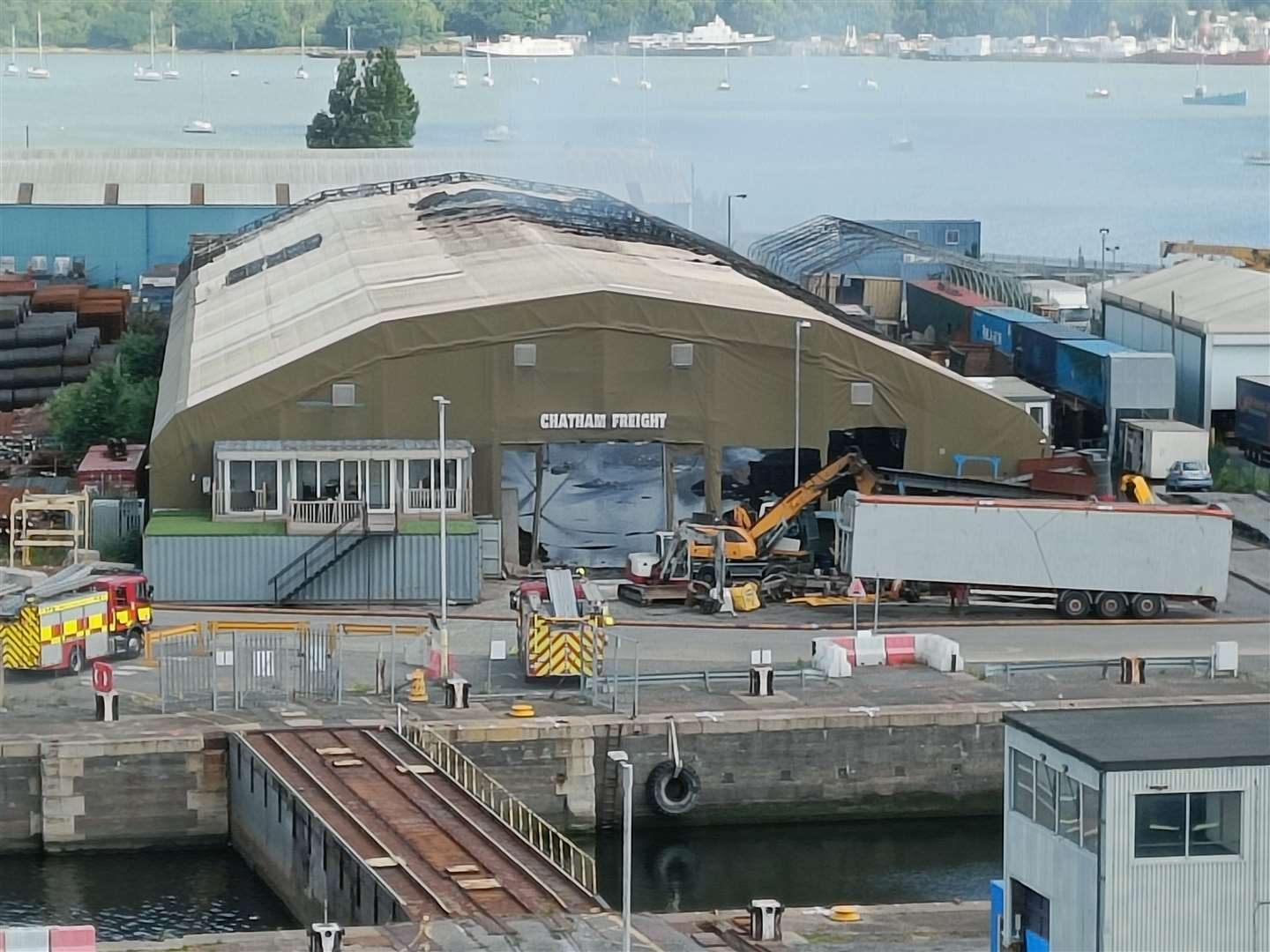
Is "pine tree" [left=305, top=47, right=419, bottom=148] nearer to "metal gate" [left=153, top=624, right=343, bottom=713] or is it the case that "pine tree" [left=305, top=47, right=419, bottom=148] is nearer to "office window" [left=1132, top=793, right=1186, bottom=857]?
"metal gate" [left=153, top=624, right=343, bottom=713]

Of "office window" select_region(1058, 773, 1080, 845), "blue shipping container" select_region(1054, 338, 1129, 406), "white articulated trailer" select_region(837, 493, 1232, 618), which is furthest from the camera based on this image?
"blue shipping container" select_region(1054, 338, 1129, 406)

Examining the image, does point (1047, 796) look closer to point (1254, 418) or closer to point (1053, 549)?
point (1053, 549)

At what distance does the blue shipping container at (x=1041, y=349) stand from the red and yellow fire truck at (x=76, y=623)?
32577mm

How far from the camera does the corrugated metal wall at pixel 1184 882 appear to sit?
25.2m

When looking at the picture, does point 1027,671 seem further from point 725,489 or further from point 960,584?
point 725,489

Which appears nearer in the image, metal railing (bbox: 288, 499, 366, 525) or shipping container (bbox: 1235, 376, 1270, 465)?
metal railing (bbox: 288, 499, 366, 525)

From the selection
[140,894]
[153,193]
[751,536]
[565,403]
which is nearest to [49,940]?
[140,894]

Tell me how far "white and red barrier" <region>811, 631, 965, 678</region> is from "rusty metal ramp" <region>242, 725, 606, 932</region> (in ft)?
23.7

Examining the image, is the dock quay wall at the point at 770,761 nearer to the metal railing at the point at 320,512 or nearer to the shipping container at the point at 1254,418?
the metal railing at the point at 320,512

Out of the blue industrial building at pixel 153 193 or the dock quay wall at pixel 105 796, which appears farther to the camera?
the blue industrial building at pixel 153 193

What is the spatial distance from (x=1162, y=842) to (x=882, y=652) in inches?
818

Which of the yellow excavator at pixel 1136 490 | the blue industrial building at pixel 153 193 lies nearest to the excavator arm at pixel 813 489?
the yellow excavator at pixel 1136 490

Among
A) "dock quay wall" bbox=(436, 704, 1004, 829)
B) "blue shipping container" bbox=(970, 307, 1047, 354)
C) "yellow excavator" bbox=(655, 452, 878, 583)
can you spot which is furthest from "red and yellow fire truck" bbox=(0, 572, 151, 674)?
"blue shipping container" bbox=(970, 307, 1047, 354)

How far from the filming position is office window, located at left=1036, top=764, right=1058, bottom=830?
26.2 m
